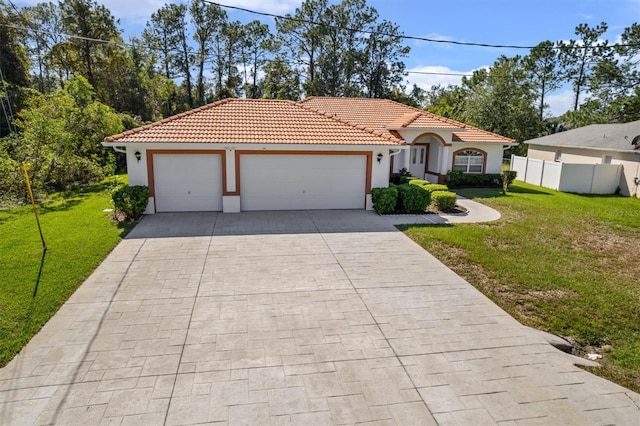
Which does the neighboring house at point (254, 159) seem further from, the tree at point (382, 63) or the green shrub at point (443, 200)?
the tree at point (382, 63)

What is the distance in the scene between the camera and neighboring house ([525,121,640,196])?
20.5 m

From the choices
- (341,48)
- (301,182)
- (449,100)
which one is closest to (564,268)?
(301,182)

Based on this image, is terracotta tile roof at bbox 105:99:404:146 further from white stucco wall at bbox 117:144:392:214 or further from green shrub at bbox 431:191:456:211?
green shrub at bbox 431:191:456:211

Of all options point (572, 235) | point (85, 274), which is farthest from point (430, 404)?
point (572, 235)

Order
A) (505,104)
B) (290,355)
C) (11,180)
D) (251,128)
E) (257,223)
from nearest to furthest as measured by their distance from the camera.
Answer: (290,355)
(257,223)
(251,128)
(11,180)
(505,104)

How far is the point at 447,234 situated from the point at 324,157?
5.21 metres

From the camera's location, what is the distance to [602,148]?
71.0 feet

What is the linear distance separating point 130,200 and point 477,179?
684 inches

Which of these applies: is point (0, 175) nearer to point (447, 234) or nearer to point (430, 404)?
point (447, 234)

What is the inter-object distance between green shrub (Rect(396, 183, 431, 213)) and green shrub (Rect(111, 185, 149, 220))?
8888 millimetres

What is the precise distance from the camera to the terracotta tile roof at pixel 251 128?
13262 mm

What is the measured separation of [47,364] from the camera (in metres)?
5.19

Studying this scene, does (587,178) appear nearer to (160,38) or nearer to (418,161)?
(418,161)

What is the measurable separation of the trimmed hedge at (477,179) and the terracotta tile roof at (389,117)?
1.83 m
